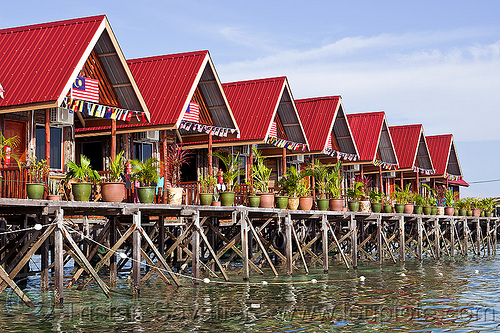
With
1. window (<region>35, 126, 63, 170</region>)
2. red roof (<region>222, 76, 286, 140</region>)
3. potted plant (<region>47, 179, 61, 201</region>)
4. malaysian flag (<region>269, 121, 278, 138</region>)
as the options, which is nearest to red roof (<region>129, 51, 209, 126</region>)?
window (<region>35, 126, 63, 170</region>)

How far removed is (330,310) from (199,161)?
42.8 ft

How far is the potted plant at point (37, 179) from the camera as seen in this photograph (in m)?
16.5

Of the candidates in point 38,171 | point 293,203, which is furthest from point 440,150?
point 38,171

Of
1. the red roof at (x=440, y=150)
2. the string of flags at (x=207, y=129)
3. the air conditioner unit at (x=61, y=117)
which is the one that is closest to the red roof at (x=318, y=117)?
the string of flags at (x=207, y=129)

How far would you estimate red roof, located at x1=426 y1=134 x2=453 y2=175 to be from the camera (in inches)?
1978

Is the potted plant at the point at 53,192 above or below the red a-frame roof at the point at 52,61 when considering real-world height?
below

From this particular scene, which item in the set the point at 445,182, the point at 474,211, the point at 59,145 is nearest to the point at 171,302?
the point at 59,145

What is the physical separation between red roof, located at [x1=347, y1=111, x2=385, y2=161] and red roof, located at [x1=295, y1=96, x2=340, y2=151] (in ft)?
14.3

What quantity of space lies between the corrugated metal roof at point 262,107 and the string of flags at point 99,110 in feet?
24.3

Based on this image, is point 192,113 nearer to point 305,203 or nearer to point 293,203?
point 293,203

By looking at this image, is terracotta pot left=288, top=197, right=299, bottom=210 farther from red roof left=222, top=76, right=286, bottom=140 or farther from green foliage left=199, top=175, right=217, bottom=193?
red roof left=222, top=76, right=286, bottom=140

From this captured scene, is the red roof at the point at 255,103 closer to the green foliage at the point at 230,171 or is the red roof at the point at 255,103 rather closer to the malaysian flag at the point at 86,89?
the green foliage at the point at 230,171

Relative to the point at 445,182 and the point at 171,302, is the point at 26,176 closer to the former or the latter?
the point at 171,302

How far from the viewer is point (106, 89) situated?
22.1m
